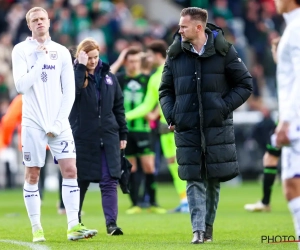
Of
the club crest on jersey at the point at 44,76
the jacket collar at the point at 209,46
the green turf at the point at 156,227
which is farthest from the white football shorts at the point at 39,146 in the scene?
the jacket collar at the point at 209,46

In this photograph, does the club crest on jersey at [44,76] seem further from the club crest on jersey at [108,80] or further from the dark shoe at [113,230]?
the dark shoe at [113,230]

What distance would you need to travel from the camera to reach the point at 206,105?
379 inches

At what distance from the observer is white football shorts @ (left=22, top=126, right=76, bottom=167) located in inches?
388

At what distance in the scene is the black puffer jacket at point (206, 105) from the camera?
9.59 meters

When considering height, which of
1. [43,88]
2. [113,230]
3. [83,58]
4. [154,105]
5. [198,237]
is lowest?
[113,230]

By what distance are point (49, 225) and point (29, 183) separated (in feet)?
8.24

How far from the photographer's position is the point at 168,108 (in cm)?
978

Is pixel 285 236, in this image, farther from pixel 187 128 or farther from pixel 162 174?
pixel 162 174

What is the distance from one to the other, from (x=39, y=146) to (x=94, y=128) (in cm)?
129

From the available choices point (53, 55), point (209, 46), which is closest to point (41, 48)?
point (53, 55)

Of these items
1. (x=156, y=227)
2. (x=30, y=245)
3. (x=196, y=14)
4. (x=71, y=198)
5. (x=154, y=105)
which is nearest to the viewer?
(x=30, y=245)

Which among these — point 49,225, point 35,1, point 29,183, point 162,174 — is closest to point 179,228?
point 49,225

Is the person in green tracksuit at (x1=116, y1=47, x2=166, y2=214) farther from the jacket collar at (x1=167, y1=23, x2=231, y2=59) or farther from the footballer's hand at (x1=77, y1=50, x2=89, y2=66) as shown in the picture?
the jacket collar at (x1=167, y1=23, x2=231, y2=59)

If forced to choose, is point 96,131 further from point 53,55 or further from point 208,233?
point 208,233
